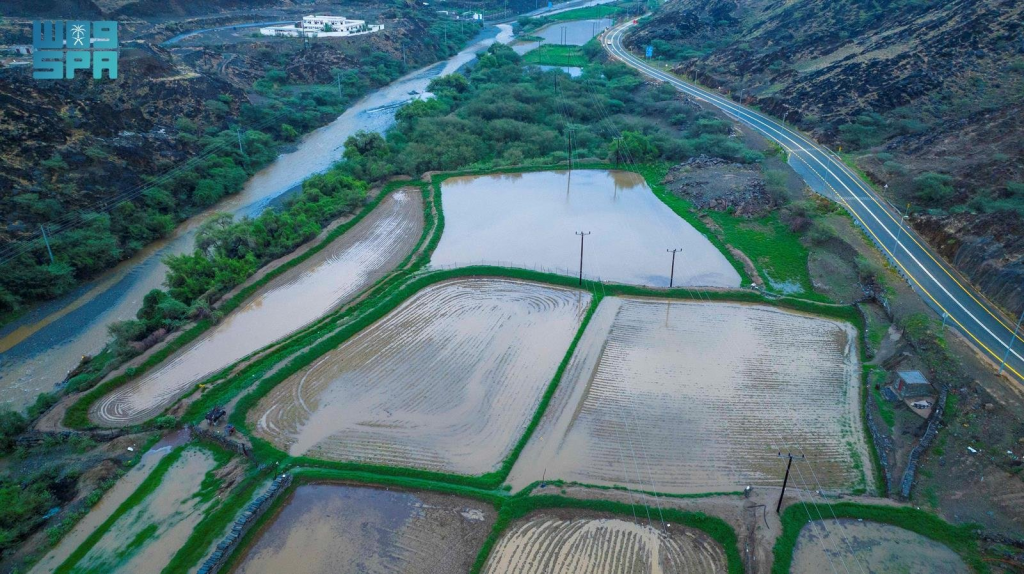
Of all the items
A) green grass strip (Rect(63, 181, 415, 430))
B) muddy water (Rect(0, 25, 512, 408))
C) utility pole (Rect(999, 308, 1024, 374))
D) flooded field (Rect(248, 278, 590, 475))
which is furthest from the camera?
muddy water (Rect(0, 25, 512, 408))

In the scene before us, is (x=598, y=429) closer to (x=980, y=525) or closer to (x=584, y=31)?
(x=980, y=525)

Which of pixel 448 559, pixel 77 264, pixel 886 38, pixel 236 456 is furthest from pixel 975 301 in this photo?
pixel 77 264

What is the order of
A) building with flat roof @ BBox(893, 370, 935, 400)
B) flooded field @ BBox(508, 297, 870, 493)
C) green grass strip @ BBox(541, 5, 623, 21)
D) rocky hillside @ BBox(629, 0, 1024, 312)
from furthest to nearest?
green grass strip @ BBox(541, 5, 623, 21), rocky hillside @ BBox(629, 0, 1024, 312), building with flat roof @ BBox(893, 370, 935, 400), flooded field @ BBox(508, 297, 870, 493)

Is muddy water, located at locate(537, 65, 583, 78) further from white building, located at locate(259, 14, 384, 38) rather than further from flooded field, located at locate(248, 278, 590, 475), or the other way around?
flooded field, located at locate(248, 278, 590, 475)

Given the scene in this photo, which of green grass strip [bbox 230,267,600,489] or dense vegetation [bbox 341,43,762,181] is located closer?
green grass strip [bbox 230,267,600,489]

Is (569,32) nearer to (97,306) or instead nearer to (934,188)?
(934,188)

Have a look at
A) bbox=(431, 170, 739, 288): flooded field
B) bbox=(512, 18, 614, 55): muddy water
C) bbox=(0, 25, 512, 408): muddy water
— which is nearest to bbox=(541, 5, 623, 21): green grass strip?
bbox=(512, 18, 614, 55): muddy water

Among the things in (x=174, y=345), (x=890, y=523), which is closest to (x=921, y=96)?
(x=890, y=523)
